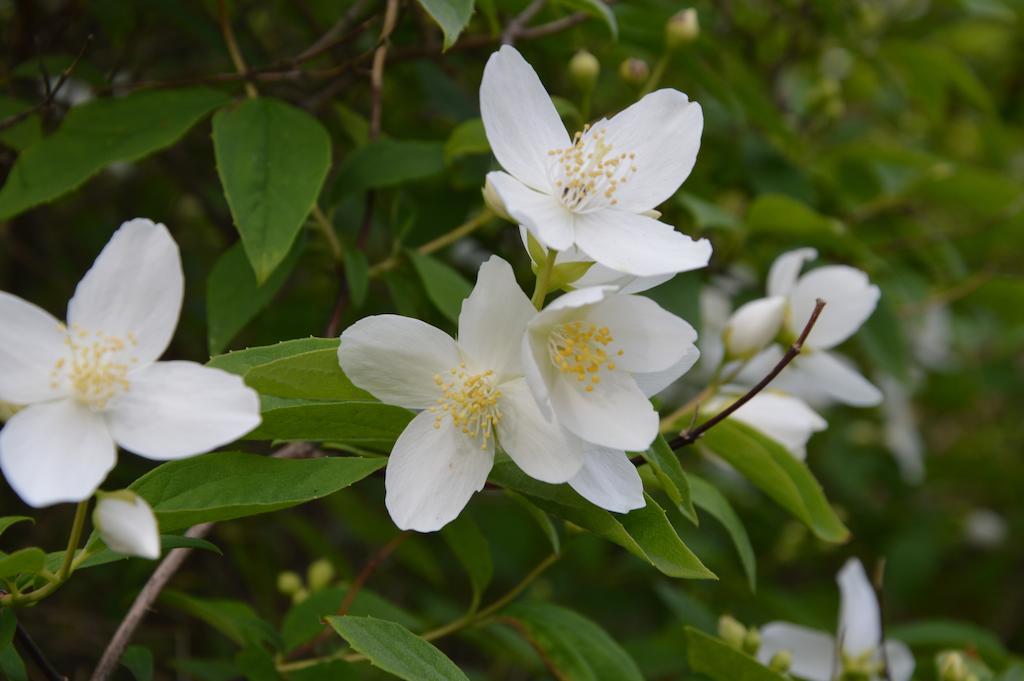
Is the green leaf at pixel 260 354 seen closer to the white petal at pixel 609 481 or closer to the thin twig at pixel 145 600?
the thin twig at pixel 145 600

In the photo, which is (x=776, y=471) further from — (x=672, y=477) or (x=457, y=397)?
(x=457, y=397)

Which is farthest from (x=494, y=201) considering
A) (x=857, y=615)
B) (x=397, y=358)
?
(x=857, y=615)

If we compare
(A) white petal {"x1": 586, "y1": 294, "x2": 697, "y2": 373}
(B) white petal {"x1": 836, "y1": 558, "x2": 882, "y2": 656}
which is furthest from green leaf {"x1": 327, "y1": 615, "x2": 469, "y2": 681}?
(B) white petal {"x1": 836, "y1": 558, "x2": 882, "y2": 656}

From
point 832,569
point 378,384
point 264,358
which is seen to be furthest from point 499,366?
point 832,569

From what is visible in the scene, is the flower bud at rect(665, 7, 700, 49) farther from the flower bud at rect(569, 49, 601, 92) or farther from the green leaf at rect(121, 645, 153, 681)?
the green leaf at rect(121, 645, 153, 681)

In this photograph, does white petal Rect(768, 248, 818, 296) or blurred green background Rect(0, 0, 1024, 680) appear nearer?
white petal Rect(768, 248, 818, 296)

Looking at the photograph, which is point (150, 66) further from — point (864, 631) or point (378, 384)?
point (864, 631)

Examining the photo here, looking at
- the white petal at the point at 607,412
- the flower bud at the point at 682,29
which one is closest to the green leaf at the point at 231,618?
the white petal at the point at 607,412
